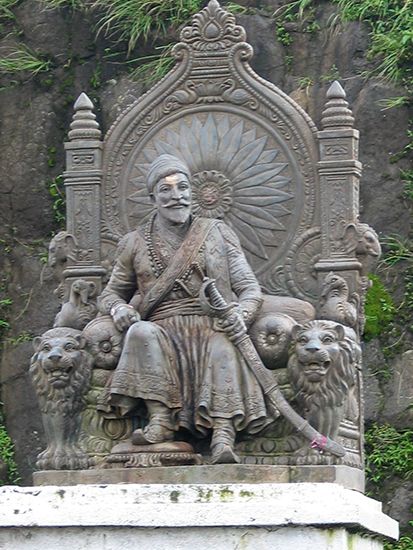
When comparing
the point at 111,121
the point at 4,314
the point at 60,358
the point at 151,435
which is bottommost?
the point at 151,435

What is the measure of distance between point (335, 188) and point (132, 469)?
201cm

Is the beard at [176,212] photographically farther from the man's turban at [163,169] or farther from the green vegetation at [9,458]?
the green vegetation at [9,458]

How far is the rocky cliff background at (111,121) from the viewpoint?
1348 centimetres

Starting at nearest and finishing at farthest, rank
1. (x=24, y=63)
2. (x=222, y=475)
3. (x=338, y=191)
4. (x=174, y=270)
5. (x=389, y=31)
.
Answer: (x=222, y=475) → (x=174, y=270) → (x=338, y=191) → (x=389, y=31) → (x=24, y=63)

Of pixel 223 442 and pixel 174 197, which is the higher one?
pixel 174 197

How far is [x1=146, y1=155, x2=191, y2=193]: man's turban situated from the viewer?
11.2m

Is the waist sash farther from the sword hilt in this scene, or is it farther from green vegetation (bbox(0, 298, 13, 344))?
green vegetation (bbox(0, 298, 13, 344))

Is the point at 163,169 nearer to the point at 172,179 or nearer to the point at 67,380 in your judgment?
the point at 172,179

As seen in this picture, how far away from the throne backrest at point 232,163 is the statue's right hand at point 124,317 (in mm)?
585

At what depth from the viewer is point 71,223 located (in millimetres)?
11742

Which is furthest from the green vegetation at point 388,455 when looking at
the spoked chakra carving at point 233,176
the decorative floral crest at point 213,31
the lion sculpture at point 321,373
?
the decorative floral crest at point 213,31

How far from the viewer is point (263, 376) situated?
10812mm

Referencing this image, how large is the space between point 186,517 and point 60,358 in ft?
3.97

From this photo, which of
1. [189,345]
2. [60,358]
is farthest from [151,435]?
[60,358]
